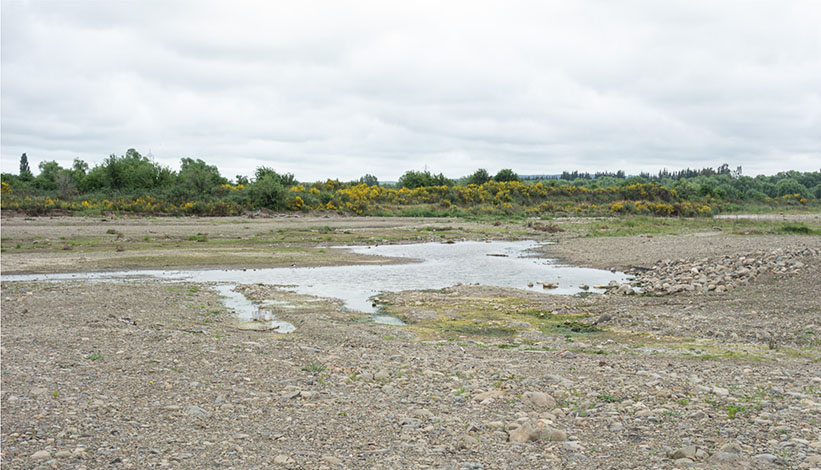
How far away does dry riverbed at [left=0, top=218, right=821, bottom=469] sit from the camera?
235 inches

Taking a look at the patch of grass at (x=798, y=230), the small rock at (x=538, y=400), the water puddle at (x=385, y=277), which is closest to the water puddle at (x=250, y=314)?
the water puddle at (x=385, y=277)

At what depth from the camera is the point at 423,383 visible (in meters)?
8.60

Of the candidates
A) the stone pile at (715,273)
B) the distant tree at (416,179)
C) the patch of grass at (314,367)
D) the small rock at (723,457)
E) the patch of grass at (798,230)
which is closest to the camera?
the small rock at (723,457)

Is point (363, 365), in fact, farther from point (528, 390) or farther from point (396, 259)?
point (396, 259)

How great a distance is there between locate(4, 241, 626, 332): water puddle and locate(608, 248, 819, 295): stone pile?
1719 millimetres

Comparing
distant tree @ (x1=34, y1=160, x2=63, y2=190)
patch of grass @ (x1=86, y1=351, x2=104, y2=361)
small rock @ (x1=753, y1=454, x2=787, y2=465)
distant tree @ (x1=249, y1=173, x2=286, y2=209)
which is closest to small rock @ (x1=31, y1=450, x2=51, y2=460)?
patch of grass @ (x1=86, y1=351, x2=104, y2=361)

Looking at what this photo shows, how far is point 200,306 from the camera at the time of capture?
16953 mm

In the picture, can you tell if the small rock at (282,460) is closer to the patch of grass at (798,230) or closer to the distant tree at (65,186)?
the patch of grass at (798,230)

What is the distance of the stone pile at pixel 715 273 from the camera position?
61.9 ft

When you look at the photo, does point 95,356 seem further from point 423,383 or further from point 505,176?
point 505,176

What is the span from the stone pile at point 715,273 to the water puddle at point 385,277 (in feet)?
5.64

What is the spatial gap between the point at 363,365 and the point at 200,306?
9060 millimetres

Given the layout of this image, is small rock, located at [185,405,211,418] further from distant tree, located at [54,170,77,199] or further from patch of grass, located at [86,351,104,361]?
distant tree, located at [54,170,77,199]

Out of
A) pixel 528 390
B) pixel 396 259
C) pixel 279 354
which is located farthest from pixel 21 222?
pixel 528 390
